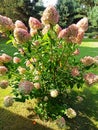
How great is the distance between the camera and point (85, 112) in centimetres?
449

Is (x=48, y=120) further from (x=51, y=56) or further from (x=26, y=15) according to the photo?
(x=26, y=15)

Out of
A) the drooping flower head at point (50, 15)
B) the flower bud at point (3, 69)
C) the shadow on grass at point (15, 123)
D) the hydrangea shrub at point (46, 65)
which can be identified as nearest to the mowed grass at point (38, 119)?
the shadow on grass at point (15, 123)

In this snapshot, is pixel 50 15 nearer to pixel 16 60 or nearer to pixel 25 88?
pixel 25 88

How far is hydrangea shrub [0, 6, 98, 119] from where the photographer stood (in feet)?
11.2

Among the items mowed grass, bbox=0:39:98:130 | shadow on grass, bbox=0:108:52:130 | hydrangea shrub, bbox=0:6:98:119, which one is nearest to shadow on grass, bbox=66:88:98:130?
mowed grass, bbox=0:39:98:130

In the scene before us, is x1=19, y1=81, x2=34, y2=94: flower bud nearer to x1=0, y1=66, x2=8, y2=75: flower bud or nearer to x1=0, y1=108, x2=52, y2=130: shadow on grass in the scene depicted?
x1=0, y1=66, x2=8, y2=75: flower bud

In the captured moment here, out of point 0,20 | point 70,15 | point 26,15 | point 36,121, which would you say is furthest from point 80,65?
point 70,15

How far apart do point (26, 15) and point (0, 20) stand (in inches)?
929

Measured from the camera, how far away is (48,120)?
4.07 m

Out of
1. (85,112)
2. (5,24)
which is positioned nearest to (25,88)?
(5,24)

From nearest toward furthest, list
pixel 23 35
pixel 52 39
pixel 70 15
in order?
pixel 23 35, pixel 52 39, pixel 70 15

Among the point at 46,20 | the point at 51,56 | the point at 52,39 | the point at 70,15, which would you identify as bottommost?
the point at 70,15

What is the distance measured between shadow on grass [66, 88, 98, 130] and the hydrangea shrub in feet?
1.44

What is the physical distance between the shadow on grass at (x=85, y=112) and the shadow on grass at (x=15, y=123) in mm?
547
